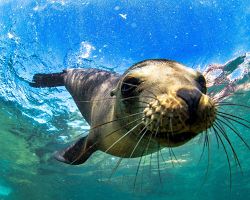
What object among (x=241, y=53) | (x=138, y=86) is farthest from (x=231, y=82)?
(x=138, y=86)

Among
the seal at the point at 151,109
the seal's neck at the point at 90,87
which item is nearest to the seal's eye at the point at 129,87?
the seal at the point at 151,109

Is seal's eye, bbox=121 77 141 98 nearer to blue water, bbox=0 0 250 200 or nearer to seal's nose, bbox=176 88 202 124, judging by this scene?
seal's nose, bbox=176 88 202 124

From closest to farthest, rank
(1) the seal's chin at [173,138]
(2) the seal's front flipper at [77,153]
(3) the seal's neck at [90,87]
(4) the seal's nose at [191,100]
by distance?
(4) the seal's nose at [191,100] → (1) the seal's chin at [173,138] → (2) the seal's front flipper at [77,153] → (3) the seal's neck at [90,87]

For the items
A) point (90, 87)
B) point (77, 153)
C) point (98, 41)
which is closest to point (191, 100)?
point (77, 153)

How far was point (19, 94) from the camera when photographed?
40.1 ft

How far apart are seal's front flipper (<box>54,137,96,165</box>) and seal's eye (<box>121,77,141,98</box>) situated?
1.46 m

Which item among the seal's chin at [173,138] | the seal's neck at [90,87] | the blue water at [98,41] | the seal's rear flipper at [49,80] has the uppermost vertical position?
the blue water at [98,41]

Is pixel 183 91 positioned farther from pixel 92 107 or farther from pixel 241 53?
pixel 241 53

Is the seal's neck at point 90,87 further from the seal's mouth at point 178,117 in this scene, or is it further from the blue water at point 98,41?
the blue water at point 98,41

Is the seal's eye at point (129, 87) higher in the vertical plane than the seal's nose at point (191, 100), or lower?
higher

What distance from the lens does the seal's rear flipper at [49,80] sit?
688 centimetres

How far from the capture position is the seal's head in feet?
7.89

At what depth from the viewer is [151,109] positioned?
2.64m

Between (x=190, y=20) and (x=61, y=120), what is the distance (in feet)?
25.4
